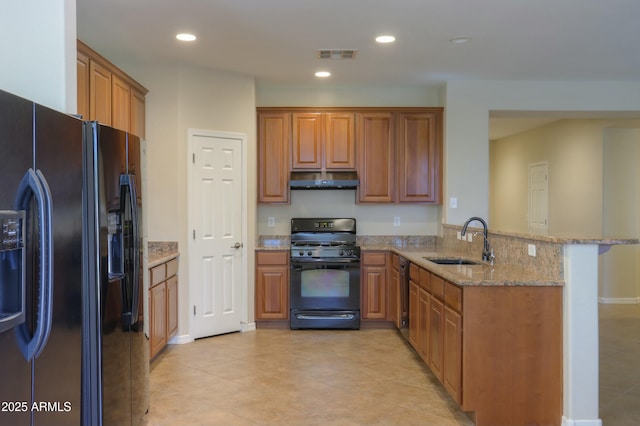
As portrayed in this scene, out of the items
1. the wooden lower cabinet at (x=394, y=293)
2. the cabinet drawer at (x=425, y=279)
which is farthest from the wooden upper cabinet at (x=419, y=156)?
the cabinet drawer at (x=425, y=279)

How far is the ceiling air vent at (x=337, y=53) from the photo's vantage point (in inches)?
169

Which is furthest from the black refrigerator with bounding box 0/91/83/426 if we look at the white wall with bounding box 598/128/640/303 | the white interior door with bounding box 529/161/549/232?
the white interior door with bounding box 529/161/549/232

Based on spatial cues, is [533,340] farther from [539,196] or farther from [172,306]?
[539,196]

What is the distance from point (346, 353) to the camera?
14.4ft

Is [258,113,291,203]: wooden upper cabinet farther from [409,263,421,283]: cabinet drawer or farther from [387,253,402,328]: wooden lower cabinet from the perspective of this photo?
[409,263,421,283]: cabinet drawer

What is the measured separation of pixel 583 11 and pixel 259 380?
3.51 m

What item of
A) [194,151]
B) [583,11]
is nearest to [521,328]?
[583,11]

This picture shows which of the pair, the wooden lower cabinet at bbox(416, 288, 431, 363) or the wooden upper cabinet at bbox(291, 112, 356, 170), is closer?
the wooden lower cabinet at bbox(416, 288, 431, 363)

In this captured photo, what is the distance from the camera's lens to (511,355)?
112 inches

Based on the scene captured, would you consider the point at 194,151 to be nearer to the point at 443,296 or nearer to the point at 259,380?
the point at 259,380

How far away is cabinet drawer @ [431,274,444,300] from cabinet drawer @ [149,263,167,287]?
2128 mm

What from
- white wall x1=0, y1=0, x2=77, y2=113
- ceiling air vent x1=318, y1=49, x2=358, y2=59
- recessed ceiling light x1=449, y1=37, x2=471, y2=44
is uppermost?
ceiling air vent x1=318, y1=49, x2=358, y2=59

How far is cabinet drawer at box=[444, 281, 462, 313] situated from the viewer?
2934 mm

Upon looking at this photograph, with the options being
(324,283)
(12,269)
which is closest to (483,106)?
(324,283)
